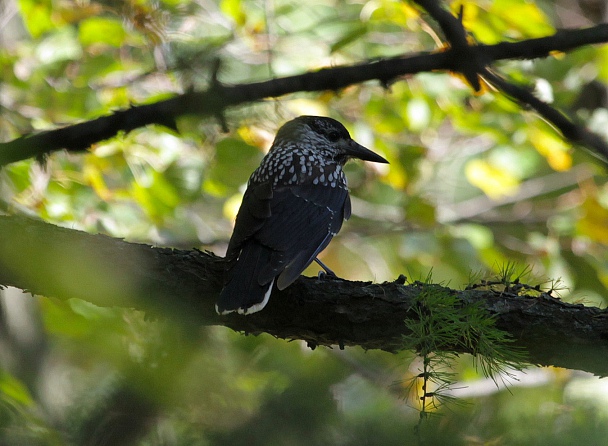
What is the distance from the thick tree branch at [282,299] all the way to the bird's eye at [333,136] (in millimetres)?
1606

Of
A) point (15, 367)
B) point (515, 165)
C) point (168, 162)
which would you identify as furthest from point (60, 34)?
point (515, 165)

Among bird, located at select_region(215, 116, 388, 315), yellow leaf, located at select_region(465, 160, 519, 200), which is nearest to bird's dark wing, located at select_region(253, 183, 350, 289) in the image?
bird, located at select_region(215, 116, 388, 315)

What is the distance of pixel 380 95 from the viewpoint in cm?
563

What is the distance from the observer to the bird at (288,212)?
2.99m

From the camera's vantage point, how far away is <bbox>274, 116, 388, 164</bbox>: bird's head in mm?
4488

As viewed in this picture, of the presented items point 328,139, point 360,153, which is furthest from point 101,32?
point 360,153

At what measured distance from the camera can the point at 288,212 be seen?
3.56 m

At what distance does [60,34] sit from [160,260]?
2.67 meters

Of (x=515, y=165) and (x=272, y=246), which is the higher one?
(x=272, y=246)

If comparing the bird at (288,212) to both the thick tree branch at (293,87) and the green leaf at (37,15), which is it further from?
the green leaf at (37,15)

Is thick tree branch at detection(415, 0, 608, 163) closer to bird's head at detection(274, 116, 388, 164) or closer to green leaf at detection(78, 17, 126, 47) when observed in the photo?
bird's head at detection(274, 116, 388, 164)

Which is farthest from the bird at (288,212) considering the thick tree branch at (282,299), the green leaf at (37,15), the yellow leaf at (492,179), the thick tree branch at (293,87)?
the green leaf at (37,15)

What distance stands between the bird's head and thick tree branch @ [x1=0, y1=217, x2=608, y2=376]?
5.06 ft

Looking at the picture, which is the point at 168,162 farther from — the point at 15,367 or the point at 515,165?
the point at 515,165
